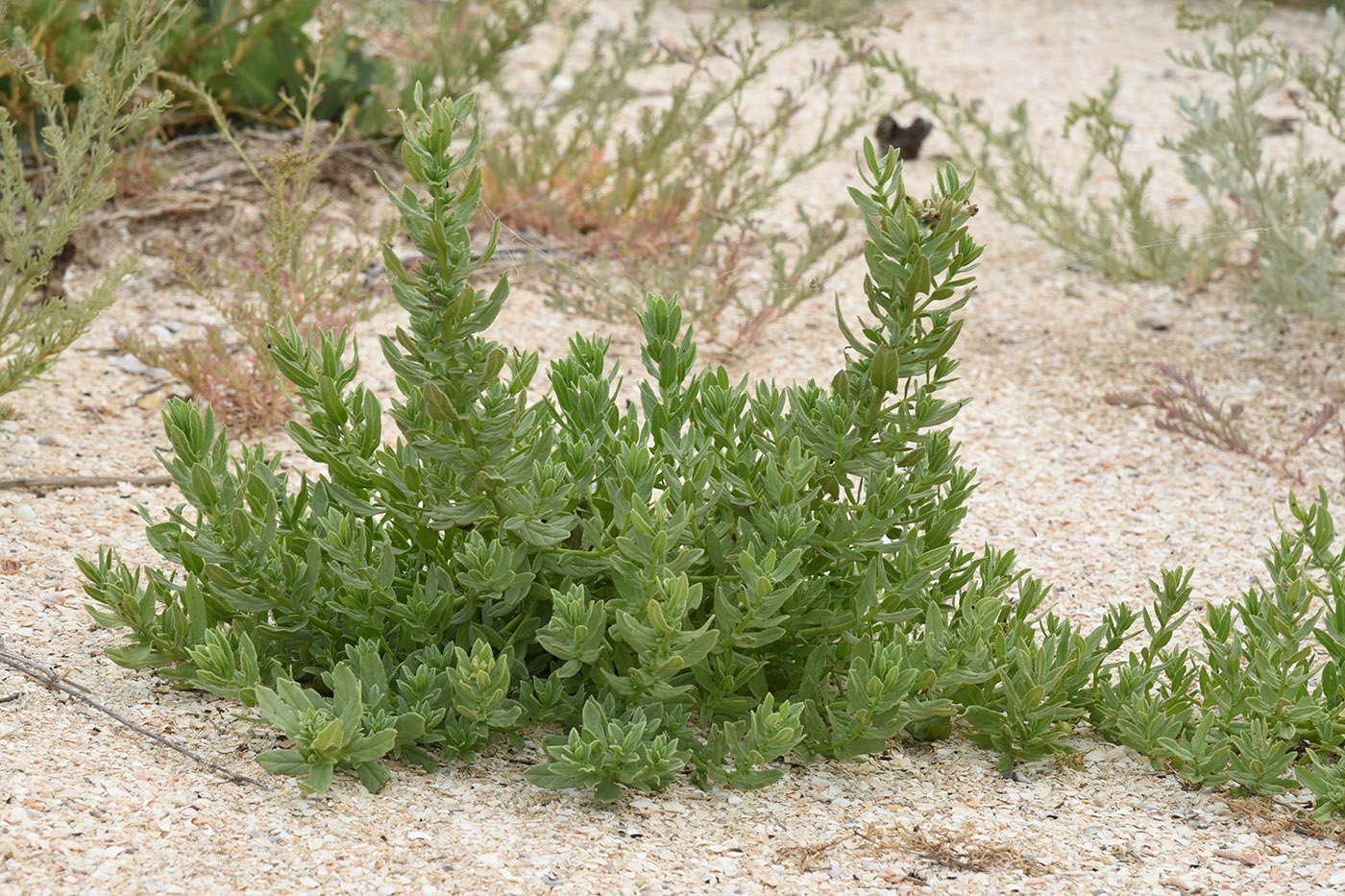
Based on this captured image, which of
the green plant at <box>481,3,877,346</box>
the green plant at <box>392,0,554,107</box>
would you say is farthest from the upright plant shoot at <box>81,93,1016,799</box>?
the green plant at <box>392,0,554,107</box>

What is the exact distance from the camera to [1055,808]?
2.45 metres

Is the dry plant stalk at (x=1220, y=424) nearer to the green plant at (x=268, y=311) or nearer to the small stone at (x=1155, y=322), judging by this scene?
the small stone at (x=1155, y=322)

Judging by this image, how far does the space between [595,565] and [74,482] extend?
1678 mm

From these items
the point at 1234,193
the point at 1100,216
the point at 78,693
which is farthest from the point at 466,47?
the point at 78,693

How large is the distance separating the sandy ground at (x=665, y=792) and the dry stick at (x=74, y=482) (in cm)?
3

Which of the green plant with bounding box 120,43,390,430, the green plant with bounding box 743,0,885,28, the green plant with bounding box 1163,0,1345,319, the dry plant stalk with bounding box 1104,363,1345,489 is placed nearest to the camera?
the green plant with bounding box 120,43,390,430

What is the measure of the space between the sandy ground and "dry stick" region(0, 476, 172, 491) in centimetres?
3

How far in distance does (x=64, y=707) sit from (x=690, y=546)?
1129 millimetres

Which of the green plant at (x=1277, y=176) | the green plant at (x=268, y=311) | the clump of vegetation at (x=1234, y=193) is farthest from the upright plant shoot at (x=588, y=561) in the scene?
the green plant at (x=1277, y=176)

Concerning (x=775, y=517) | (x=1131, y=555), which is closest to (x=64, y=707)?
(x=775, y=517)

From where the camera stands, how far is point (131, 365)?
417 cm

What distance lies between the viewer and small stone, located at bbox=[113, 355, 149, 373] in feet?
13.6

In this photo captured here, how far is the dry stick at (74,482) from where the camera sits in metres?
3.34

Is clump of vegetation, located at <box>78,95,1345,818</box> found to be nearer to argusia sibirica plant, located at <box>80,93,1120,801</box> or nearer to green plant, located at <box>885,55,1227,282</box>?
argusia sibirica plant, located at <box>80,93,1120,801</box>
